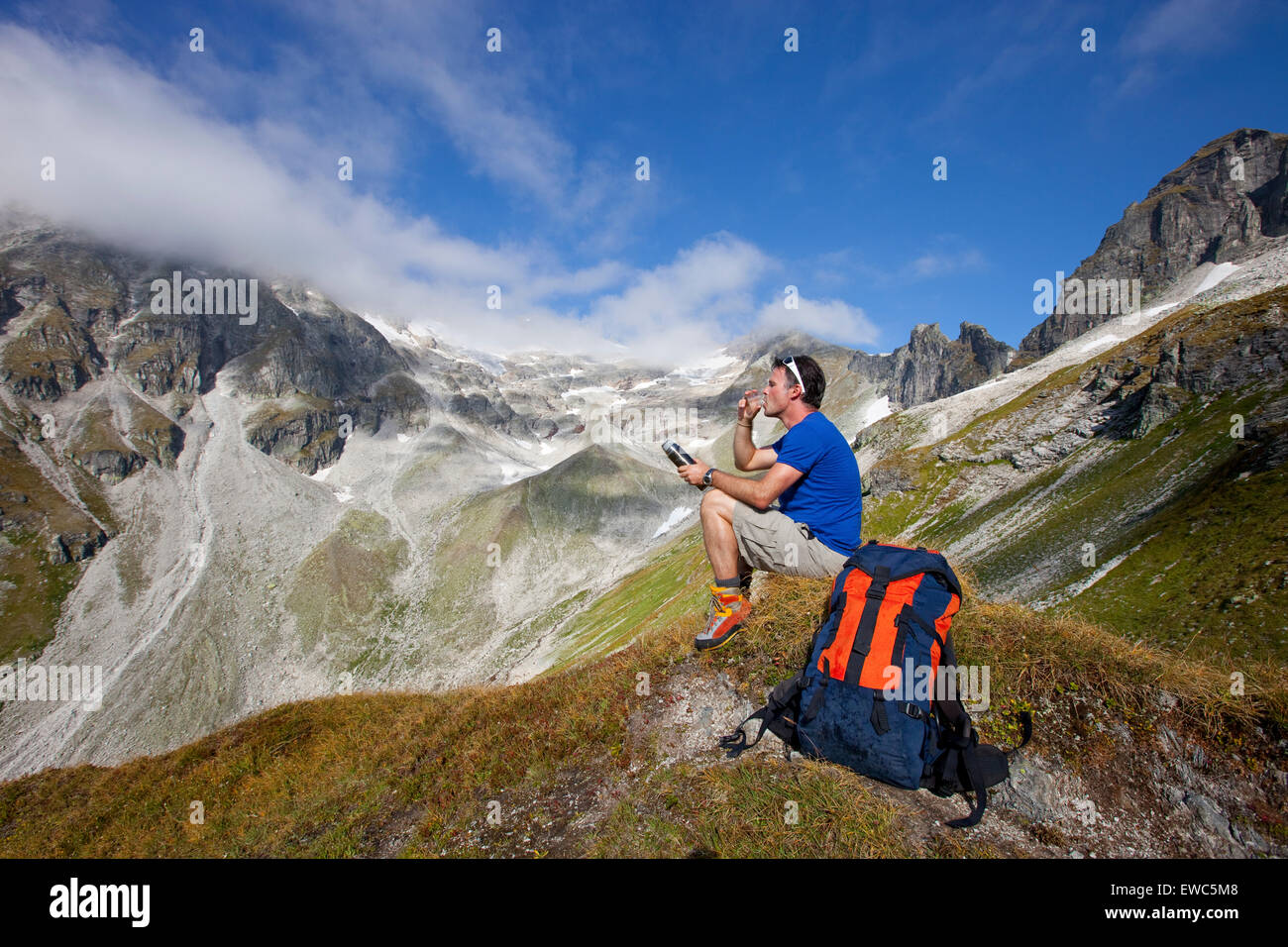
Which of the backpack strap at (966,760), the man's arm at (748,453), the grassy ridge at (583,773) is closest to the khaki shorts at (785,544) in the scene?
the grassy ridge at (583,773)

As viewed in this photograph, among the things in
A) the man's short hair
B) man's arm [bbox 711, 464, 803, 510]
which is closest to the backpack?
man's arm [bbox 711, 464, 803, 510]

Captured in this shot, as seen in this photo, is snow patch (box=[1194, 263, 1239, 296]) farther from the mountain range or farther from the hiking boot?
the hiking boot

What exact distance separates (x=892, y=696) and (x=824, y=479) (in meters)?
3.72

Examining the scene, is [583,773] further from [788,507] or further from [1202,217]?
[1202,217]

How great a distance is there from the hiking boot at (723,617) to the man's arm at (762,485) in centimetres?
163

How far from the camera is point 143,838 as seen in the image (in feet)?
34.9

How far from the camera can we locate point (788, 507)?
30.7 ft

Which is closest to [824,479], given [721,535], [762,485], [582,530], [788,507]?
[788,507]

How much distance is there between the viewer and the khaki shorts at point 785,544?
8.73 m
